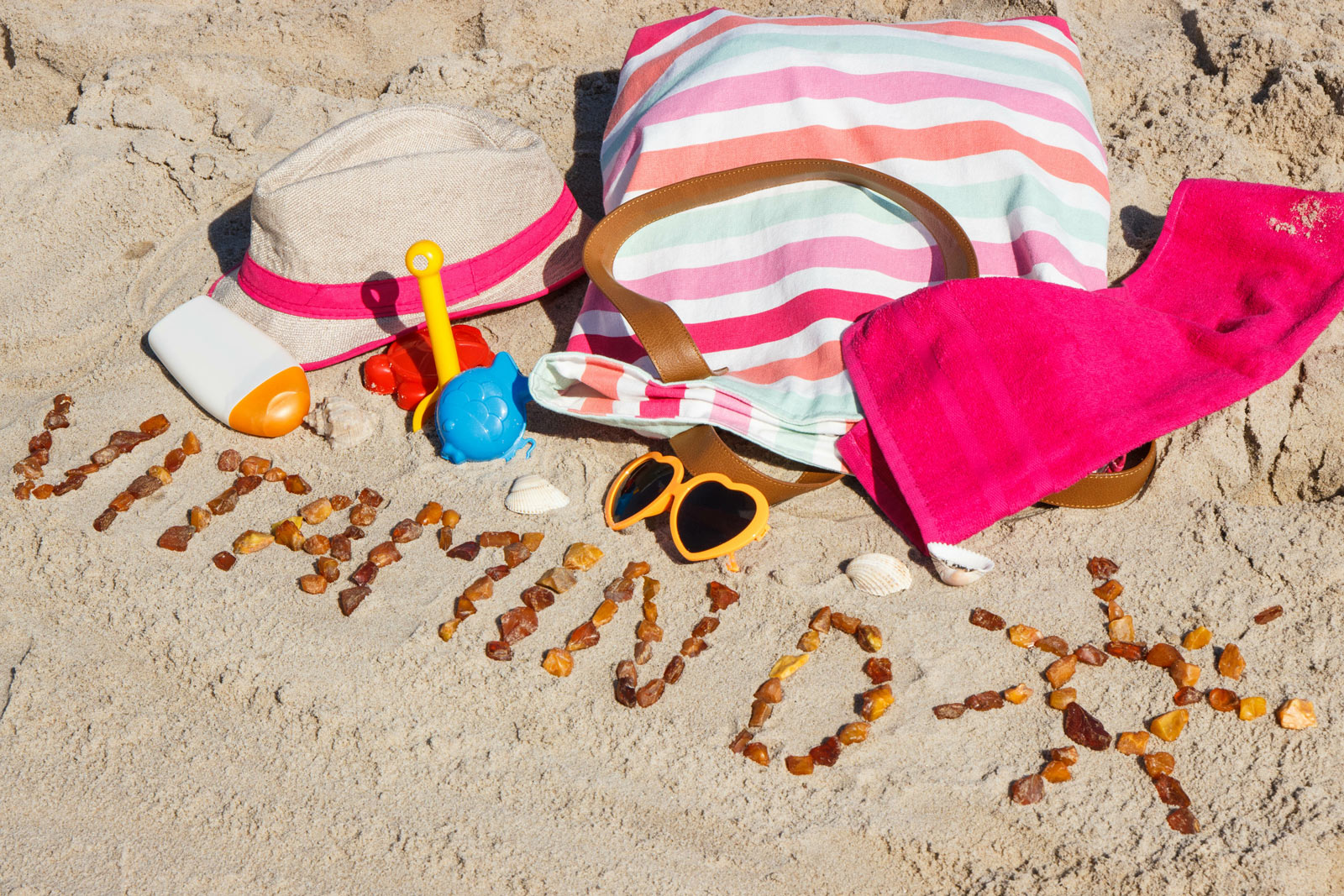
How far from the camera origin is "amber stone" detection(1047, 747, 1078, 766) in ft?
4.78

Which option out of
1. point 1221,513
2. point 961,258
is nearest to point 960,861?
point 1221,513

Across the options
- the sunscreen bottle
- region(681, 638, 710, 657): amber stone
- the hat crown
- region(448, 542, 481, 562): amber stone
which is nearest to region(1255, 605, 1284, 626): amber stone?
Result: region(681, 638, 710, 657): amber stone

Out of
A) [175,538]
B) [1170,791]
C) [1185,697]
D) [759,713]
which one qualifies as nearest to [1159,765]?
[1170,791]

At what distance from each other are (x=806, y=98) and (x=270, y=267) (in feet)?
4.33

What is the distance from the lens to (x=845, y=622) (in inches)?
65.7

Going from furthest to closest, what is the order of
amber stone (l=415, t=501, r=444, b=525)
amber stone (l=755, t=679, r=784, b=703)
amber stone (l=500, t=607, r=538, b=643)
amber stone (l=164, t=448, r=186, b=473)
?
amber stone (l=164, t=448, r=186, b=473), amber stone (l=415, t=501, r=444, b=525), amber stone (l=500, t=607, r=538, b=643), amber stone (l=755, t=679, r=784, b=703)

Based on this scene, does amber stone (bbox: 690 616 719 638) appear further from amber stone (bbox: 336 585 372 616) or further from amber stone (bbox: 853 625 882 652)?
amber stone (bbox: 336 585 372 616)

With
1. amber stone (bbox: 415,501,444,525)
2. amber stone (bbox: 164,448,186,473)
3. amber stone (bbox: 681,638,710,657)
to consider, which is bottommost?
amber stone (bbox: 681,638,710,657)

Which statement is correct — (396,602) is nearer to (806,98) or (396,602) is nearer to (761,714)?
(761,714)

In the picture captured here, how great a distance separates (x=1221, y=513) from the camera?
1.79 metres

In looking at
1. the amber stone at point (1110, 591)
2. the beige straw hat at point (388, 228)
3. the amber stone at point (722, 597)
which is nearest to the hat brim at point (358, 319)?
the beige straw hat at point (388, 228)

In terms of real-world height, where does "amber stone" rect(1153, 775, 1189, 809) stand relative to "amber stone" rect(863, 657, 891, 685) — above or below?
below

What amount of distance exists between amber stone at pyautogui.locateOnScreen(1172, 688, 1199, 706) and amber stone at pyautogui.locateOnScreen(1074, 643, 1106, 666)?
118mm

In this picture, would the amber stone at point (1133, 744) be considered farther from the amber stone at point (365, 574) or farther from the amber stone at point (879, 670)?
the amber stone at point (365, 574)
